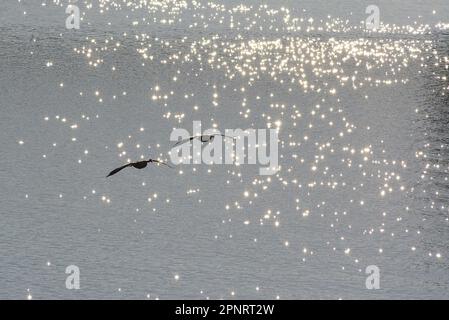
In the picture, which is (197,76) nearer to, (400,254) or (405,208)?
(405,208)

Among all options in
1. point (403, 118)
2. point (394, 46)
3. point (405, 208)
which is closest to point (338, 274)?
point (405, 208)

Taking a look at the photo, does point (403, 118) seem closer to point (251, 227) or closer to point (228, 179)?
point (228, 179)

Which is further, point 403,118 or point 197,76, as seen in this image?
point 197,76
